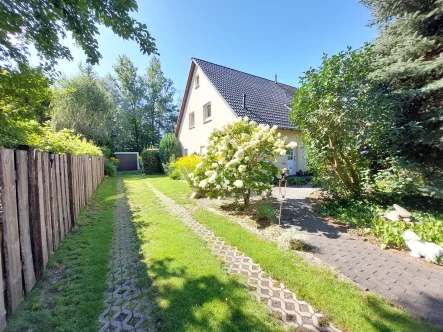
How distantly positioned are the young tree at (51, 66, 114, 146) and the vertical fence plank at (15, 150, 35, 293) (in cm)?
2184

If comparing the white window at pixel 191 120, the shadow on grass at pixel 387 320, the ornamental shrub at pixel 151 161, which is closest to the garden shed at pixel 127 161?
the ornamental shrub at pixel 151 161

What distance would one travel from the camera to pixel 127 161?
26.4m

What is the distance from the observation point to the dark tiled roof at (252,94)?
434 inches

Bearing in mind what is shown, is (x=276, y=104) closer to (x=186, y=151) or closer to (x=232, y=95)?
(x=232, y=95)

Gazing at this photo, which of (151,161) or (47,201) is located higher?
(151,161)

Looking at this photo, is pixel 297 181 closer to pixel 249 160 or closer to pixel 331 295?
pixel 249 160

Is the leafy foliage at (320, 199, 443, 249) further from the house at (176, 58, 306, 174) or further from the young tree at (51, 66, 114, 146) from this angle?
the young tree at (51, 66, 114, 146)

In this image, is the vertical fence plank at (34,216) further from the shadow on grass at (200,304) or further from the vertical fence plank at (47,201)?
the shadow on grass at (200,304)

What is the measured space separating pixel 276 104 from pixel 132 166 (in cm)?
2143

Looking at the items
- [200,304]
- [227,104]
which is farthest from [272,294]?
[227,104]

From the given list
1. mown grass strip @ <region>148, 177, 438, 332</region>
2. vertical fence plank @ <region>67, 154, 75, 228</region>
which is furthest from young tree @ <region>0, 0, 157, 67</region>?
mown grass strip @ <region>148, 177, 438, 332</region>

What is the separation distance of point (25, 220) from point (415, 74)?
26.9 ft

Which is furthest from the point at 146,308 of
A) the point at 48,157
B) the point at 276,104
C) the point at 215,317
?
the point at 276,104

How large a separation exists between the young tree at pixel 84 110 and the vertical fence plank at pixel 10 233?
2213 cm
